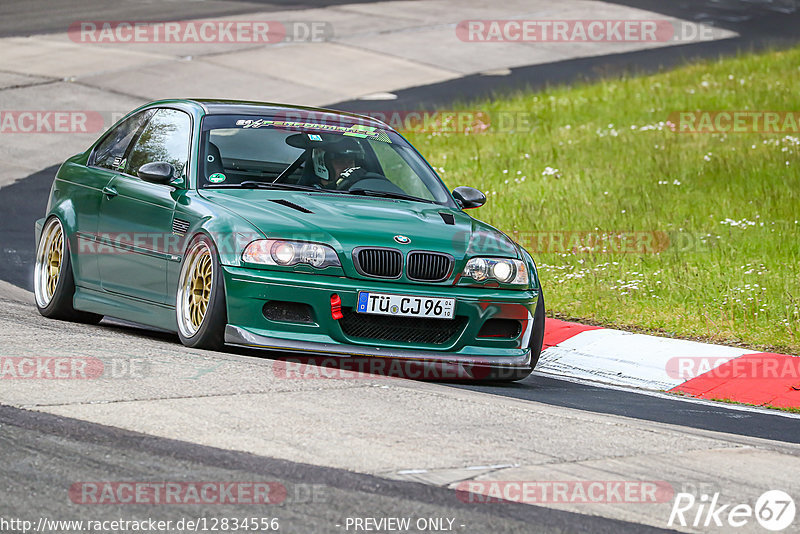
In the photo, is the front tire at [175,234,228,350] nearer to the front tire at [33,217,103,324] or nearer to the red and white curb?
the front tire at [33,217,103,324]

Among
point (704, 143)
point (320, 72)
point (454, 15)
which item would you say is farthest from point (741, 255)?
point (454, 15)

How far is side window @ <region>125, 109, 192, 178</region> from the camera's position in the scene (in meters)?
8.15

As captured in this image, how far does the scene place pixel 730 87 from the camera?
66.1 ft

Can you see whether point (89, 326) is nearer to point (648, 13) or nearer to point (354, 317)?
point (354, 317)

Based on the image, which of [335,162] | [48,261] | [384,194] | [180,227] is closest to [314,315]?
[180,227]

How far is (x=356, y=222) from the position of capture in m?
7.30

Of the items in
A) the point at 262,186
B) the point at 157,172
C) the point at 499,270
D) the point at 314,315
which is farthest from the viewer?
the point at 262,186

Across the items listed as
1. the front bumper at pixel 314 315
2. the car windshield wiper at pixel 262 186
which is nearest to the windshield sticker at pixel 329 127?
the car windshield wiper at pixel 262 186

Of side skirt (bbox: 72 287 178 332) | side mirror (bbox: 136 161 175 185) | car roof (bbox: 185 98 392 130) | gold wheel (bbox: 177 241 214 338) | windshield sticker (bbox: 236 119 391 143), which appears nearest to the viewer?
gold wheel (bbox: 177 241 214 338)

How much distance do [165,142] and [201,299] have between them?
155 cm

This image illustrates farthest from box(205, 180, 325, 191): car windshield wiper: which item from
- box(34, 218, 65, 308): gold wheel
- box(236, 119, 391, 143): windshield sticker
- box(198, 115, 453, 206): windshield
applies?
box(34, 218, 65, 308): gold wheel

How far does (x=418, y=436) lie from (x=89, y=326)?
144 inches

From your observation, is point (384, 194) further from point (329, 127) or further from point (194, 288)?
point (194, 288)

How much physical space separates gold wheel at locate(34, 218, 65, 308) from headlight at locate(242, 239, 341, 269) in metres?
2.27
